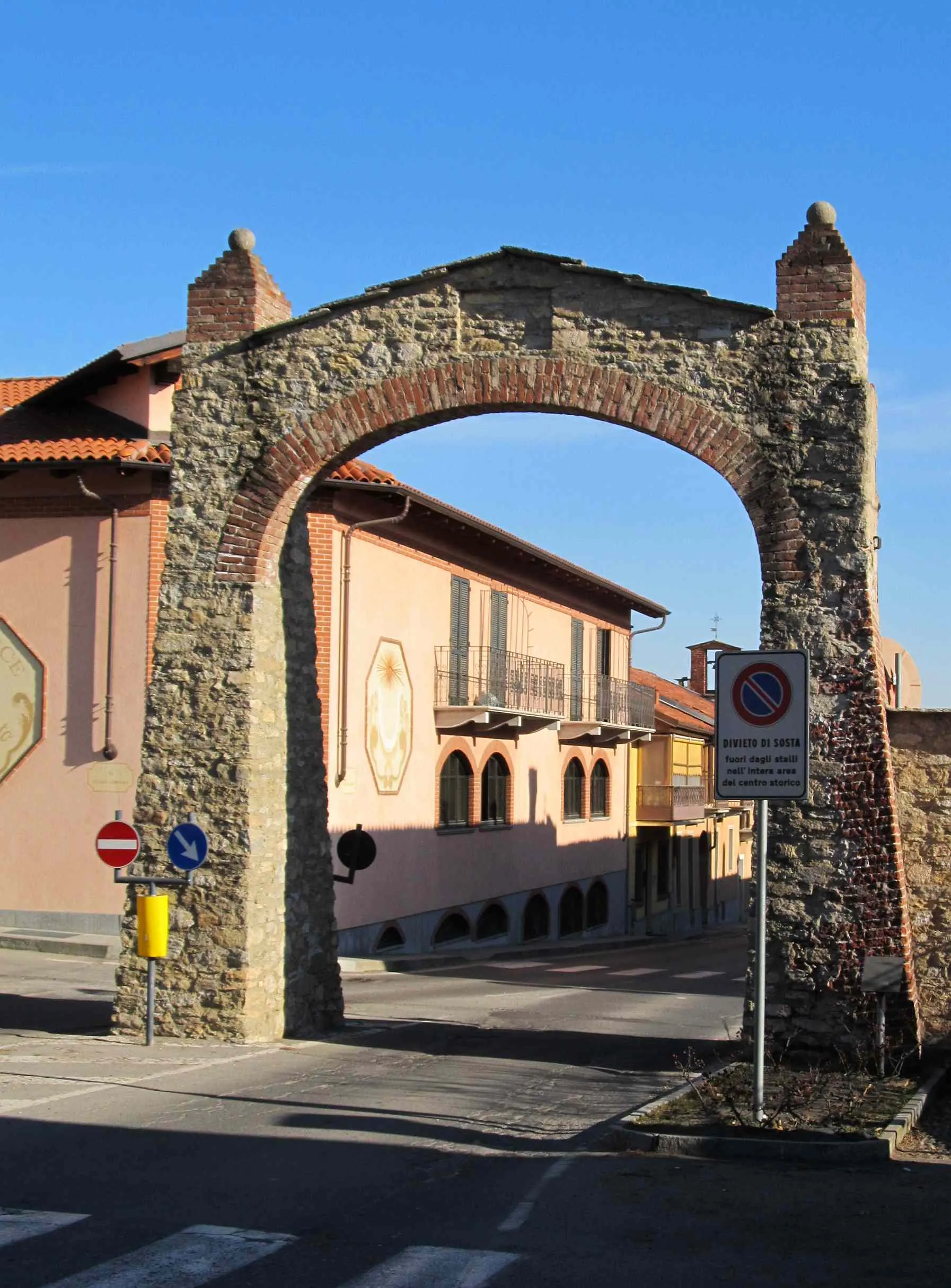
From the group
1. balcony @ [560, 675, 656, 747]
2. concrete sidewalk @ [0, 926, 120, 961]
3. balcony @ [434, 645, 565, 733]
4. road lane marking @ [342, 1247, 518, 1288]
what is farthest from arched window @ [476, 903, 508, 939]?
road lane marking @ [342, 1247, 518, 1288]

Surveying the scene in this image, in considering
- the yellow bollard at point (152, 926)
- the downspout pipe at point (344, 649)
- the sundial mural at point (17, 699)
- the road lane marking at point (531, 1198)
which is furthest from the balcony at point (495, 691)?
the road lane marking at point (531, 1198)

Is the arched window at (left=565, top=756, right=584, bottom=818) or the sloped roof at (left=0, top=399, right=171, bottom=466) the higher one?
the sloped roof at (left=0, top=399, right=171, bottom=466)

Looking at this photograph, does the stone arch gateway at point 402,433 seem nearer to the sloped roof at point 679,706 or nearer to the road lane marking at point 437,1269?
the road lane marking at point 437,1269

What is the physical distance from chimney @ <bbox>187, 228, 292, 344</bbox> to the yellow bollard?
4.78 metres

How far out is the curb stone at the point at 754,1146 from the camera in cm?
795

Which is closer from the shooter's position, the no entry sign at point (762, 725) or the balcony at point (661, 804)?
the no entry sign at point (762, 725)

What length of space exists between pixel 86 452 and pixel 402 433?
10159mm

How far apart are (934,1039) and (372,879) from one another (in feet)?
45.8

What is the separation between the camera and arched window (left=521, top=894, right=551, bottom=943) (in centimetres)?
3206

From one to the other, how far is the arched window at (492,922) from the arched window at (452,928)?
21.9 inches

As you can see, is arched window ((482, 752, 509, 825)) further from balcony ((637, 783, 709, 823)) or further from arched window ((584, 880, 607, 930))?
balcony ((637, 783, 709, 823))

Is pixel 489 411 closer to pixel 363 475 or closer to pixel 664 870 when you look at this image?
pixel 363 475

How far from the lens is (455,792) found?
1110 inches

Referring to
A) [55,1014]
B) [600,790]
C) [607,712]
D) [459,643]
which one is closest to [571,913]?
[600,790]
